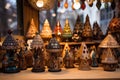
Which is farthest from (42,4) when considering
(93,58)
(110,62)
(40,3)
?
(110,62)

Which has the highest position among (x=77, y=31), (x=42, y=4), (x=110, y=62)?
(x=42, y=4)

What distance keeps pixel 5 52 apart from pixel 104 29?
2.86 ft

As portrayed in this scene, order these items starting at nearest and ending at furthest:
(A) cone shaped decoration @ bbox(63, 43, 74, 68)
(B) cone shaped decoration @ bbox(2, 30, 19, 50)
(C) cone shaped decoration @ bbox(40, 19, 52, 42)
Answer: (B) cone shaped decoration @ bbox(2, 30, 19, 50) → (A) cone shaped decoration @ bbox(63, 43, 74, 68) → (C) cone shaped decoration @ bbox(40, 19, 52, 42)

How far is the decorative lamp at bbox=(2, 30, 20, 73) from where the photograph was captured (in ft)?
4.51

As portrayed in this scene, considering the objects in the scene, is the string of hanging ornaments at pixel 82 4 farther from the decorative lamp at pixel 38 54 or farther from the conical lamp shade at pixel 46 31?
the decorative lamp at pixel 38 54

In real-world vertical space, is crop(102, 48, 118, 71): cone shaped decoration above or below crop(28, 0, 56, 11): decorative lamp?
below

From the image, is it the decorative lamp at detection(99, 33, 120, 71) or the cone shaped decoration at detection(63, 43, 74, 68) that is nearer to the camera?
the decorative lamp at detection(99, 33, 120, 71)

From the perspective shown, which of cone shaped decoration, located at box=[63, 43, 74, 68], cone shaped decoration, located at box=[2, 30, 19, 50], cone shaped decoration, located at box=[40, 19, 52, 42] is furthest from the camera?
cone shaped decoration, located at box=[40, 19, 52, 42]

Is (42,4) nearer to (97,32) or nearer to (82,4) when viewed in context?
(82,4)

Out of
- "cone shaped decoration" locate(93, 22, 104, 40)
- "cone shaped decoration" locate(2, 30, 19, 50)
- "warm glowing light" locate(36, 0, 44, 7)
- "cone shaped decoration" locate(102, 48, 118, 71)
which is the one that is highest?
"warm glowing light" locate(36, 0, 44, 7)

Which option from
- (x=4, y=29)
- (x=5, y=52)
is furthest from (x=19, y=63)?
(x=4, y=29)

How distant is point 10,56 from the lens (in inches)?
55.5

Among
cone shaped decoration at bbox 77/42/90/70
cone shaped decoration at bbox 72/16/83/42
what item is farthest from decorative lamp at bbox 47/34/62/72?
cone shaped decoration at bbox 72/16/83/42

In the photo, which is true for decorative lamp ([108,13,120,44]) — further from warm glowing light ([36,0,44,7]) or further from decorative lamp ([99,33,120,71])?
warm glowing light ([36,0,44,7])
